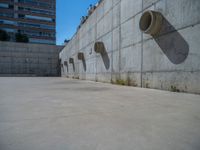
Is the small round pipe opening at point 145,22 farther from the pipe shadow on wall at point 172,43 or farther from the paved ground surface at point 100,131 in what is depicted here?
the paved ground surface at point 100,131

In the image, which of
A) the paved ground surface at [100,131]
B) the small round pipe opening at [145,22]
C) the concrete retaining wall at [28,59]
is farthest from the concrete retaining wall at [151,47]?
the concrete retaining wall at [28,59]

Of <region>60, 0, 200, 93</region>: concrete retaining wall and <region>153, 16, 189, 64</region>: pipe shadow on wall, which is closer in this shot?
<region>60, 0, 200, 93</region>: concrete retaining wall

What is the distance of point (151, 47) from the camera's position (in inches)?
160

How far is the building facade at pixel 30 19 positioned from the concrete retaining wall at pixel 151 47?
41.0 meters

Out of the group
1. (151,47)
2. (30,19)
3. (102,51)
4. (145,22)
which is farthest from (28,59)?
(30,19)

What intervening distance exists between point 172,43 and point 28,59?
18.2 meters

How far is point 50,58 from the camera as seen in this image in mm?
19641

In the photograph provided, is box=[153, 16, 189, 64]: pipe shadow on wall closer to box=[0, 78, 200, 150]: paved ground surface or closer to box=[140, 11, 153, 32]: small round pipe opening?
box=[140, 11, 153, 32]: small round pipe opening

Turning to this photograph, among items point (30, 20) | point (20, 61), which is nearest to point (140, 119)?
point (20, 61)

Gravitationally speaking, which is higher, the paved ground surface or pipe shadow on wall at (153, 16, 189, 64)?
pipe shadow on wall at (153, 16, 189, 64)

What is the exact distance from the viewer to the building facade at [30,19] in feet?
132

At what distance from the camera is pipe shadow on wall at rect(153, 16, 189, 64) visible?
316 centimetres

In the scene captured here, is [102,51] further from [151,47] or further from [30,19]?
[30,19]

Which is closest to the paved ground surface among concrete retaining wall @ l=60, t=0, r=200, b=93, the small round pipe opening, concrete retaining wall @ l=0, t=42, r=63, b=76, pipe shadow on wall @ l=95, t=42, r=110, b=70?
concrete retaining wall @ l=60, t=0, r=200, b=93
